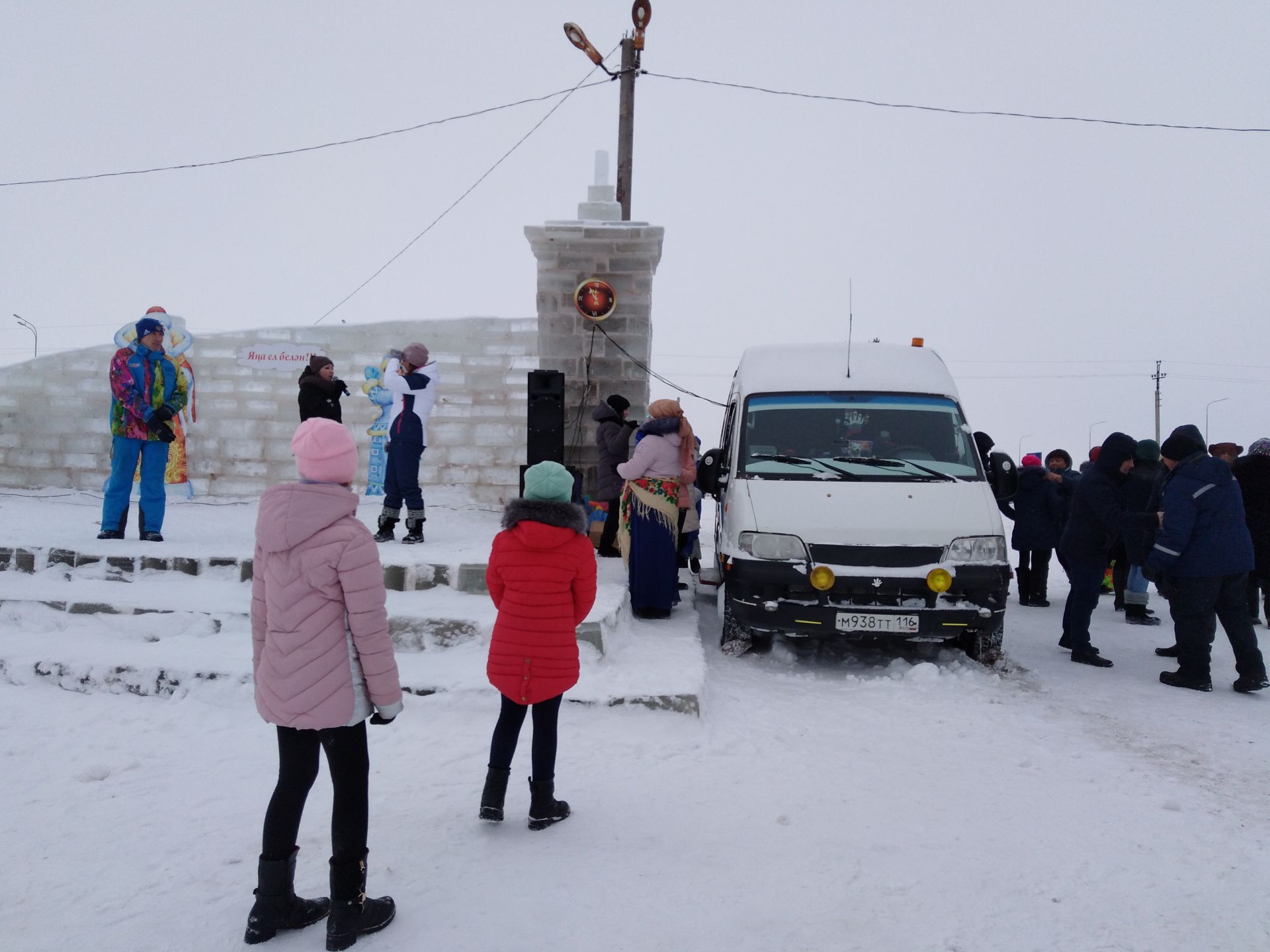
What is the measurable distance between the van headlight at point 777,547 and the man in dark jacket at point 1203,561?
252 cm

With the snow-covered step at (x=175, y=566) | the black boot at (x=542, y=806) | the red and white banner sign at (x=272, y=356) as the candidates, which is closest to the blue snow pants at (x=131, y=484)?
the snow-covered step at (x=175, y=566)

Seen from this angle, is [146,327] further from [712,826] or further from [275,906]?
[712,826]

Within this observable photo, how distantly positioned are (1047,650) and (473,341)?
6.92m

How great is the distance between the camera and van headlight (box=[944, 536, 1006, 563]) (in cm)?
561

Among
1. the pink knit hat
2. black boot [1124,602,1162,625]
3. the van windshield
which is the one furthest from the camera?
black boot [1124,602,1162,625]

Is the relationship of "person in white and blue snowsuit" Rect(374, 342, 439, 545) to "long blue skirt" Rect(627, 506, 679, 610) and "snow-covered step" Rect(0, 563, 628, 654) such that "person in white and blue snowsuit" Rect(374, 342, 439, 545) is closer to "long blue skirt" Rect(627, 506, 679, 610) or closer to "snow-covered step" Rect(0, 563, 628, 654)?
"snow-covered step" Rect(0, 563, 628, 654)

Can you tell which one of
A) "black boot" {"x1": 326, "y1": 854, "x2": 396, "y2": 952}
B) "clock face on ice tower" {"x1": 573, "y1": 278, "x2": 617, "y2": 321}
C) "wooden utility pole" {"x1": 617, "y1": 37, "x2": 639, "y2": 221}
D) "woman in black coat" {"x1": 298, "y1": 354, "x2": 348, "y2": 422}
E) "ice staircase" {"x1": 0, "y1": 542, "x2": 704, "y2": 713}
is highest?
"wooden utility pole" {"x1": 617, "y1": 37, "x2": 639, "y2": 221}

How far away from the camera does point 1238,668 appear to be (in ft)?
19.0

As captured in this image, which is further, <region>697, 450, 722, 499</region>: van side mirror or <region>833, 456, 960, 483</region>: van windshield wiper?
<region>697, 450, 722, 499</region>: van side mirror

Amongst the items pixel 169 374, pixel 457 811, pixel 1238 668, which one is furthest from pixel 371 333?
pixel 1238 668

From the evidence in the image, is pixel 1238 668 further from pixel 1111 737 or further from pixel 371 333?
pixel 371 333

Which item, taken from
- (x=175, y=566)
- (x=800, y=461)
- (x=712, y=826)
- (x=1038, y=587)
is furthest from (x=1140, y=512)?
(x=175, y=566)

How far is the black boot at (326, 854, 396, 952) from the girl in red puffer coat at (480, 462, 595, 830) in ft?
2.65

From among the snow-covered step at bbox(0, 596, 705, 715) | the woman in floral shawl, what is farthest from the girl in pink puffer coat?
the woman in floral shawl
